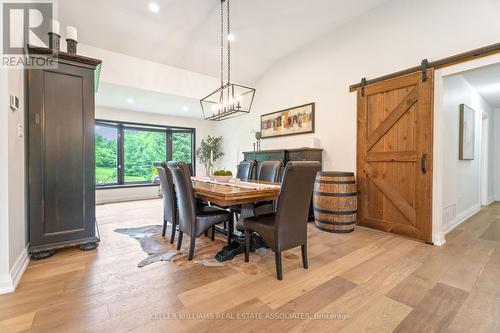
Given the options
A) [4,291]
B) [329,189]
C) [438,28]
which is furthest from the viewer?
[329,189]

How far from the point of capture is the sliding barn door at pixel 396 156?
109 inches

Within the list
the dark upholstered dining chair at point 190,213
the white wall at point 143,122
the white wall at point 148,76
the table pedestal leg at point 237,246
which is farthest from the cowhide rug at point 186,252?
the white wall at point 143,122

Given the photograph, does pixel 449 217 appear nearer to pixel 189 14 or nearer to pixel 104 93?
pixel 189 14

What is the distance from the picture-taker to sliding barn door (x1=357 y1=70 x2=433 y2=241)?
9.10ft

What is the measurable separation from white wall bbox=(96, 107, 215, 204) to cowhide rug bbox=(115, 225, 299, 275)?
308 centimetres

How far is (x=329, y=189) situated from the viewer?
3.19 m

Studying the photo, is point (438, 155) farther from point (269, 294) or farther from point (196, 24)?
point (196, 24)

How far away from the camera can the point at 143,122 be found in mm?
6266

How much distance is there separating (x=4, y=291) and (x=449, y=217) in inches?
197

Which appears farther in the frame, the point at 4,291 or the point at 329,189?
the point at 329,189

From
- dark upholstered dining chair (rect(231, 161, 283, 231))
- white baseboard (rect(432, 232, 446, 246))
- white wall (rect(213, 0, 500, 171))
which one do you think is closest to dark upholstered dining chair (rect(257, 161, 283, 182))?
dark upholstered dining chair (rect(231, 161, 283, 231))

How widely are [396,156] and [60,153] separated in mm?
4006

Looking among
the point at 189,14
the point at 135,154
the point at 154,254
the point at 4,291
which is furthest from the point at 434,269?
the point at 135,154

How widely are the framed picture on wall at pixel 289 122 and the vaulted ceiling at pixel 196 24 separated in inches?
49.5
